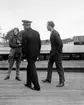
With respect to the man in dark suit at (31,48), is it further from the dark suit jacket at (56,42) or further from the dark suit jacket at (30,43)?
the dark suit jacket at (56,42)

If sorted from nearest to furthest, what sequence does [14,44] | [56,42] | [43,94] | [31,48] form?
[43,94], [31,48], [56,42], [14,44]

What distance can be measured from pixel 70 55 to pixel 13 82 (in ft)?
33.2

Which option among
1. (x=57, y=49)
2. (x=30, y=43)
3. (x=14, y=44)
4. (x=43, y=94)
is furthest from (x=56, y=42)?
(x=43, y=94)

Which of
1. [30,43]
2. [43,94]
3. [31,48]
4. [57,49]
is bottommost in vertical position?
[43,94]

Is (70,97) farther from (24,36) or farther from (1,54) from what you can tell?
(1,54)

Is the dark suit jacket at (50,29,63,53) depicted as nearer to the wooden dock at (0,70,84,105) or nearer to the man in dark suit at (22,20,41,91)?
the man in dark suit at (22,20,41,91)

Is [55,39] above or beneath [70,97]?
above

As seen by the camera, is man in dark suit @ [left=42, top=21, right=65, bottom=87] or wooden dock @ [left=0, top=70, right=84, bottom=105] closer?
wooden dock @ [left=0, top=70, right=84, bottom=105]

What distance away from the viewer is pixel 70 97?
8164mm

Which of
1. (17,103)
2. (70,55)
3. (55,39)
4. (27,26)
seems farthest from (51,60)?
(70,55)

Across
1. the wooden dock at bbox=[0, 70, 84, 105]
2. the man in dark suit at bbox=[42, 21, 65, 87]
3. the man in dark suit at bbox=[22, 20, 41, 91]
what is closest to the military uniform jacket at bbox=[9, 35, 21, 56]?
the wooden dock at bbox=[0, 70, 84, 105]

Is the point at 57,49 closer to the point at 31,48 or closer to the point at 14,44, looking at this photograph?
→ the point at 31,48

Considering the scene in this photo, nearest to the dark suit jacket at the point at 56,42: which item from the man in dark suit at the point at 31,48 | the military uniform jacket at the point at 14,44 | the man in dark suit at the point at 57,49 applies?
the man in dark suit at the point at 57,49

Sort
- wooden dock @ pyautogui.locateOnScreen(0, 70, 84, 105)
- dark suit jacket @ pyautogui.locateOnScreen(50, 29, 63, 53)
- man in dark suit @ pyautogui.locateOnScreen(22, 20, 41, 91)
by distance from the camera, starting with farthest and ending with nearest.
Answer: dark suit jacket @ pyautogui.locateOnScreen(50, 29, 63, 53) < man in dark suit @ pyautogui.locateOnScreen(22, 20, 41, 91) < wooden dock @ pyautogui.locateOnScreen(0, 70, 84, 105)
